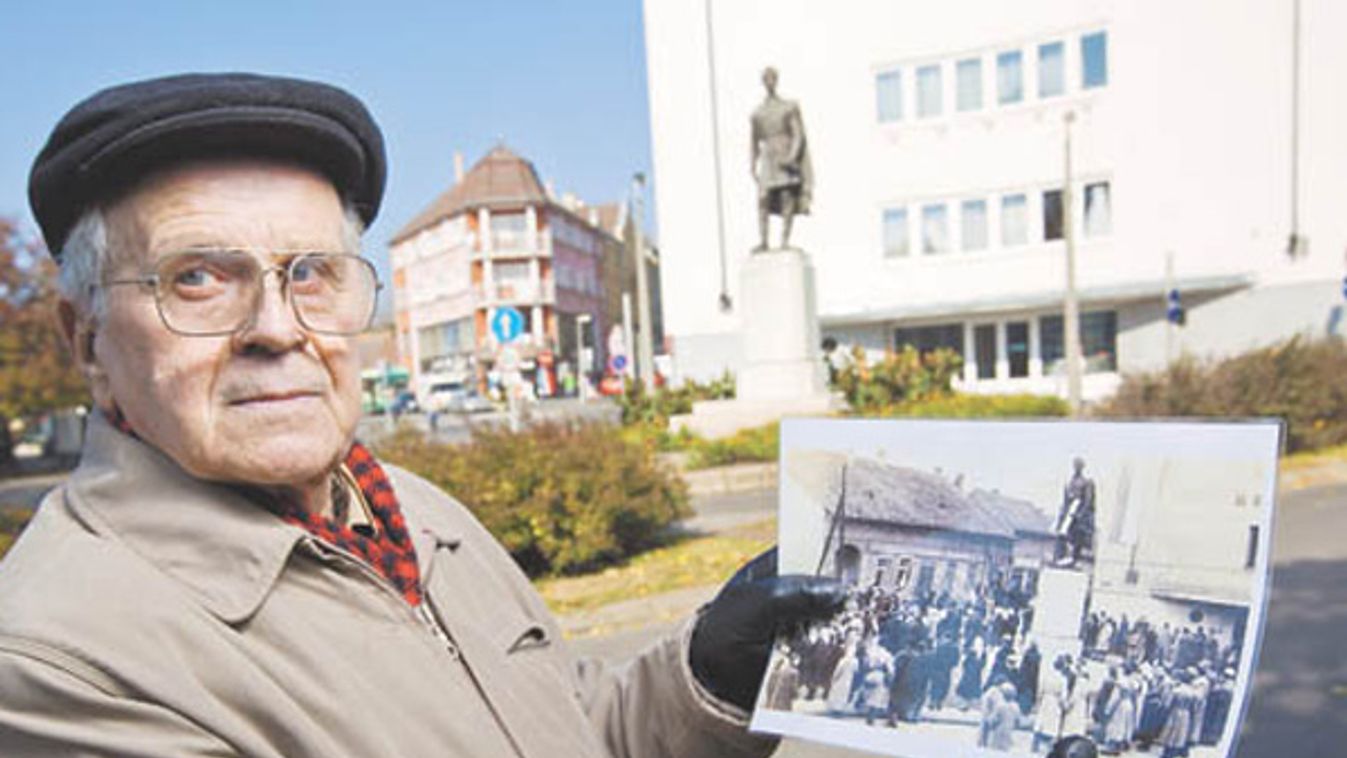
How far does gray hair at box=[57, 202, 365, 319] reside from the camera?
1.31 meters

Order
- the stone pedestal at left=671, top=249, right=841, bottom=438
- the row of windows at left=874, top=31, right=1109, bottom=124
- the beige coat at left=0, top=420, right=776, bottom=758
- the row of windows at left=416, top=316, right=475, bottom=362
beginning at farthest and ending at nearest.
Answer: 1. the row of windows at left=416, top=316, right=475, bottom=362
2. the row of windows at left=874, top=31, right=1109, bottom=124
3. the stone pedestal at left=671, top=249, right=841, bottom=438
4. the beige coat at left=0, top=420, right=776, bottom=758

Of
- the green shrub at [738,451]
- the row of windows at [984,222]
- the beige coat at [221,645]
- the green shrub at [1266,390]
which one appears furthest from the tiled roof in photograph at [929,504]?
the row of windows at [984,222]

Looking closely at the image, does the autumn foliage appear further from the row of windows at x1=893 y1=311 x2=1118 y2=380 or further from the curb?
the row of windows at x1=893 y1=311 x2=1118 y2=380

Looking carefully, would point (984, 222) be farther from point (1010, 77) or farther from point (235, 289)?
point (235, 289)

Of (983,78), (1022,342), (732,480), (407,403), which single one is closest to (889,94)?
(983,78)

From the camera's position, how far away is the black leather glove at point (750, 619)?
1.41 m

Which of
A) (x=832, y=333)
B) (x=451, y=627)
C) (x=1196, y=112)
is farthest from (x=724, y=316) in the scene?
(x=451, y=627)

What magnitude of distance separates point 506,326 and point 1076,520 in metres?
12.7

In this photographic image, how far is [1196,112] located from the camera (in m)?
21.1

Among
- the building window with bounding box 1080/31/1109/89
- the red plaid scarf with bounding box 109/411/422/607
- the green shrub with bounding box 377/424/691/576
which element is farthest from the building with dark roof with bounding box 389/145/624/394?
the red plaid scarf with bounding box 109/411/422/607

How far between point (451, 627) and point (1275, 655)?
4790mm

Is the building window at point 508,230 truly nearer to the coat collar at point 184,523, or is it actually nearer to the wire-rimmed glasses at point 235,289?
the wire-rimmed glasses at point 235,289

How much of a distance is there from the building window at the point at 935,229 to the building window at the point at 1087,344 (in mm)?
3332

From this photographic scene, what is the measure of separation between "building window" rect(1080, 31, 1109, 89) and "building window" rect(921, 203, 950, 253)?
4.53 metres
